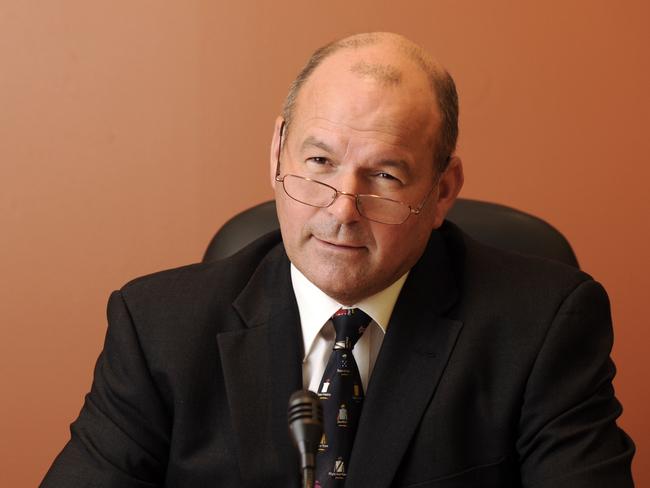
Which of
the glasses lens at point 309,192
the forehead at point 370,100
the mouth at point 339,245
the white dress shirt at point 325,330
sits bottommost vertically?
the white dress shirt at point 325,330

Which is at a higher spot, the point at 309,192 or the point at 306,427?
the point at 309,192

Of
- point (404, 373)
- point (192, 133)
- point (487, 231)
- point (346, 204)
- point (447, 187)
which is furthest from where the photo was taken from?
point (192, 133)

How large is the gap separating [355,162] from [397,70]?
0.18m

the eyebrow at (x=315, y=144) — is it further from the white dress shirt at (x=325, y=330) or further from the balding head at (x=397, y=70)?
the white dress shirt at (x=325, y=330)

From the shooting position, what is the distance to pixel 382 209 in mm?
1735

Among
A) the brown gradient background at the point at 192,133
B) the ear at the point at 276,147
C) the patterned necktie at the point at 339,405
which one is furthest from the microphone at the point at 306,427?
the brown gradient background at the point at 192,133

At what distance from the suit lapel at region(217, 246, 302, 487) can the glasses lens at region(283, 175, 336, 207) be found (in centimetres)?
22

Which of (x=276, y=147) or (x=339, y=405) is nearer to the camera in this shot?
(x=339, y=405)

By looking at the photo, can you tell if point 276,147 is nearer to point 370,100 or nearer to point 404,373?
point 370,100

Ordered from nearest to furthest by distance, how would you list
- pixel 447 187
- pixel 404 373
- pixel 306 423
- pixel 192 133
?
pixel 306 423 → pixel 404 373 → pixel 447 187 → pixel 192 133

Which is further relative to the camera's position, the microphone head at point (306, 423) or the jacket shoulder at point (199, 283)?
the jacket shoulder at point (199, 283)

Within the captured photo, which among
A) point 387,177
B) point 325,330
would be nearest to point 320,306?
point 325,330

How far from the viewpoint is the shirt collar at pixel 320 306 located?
1.82m

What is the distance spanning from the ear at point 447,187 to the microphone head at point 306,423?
695 millimetres
